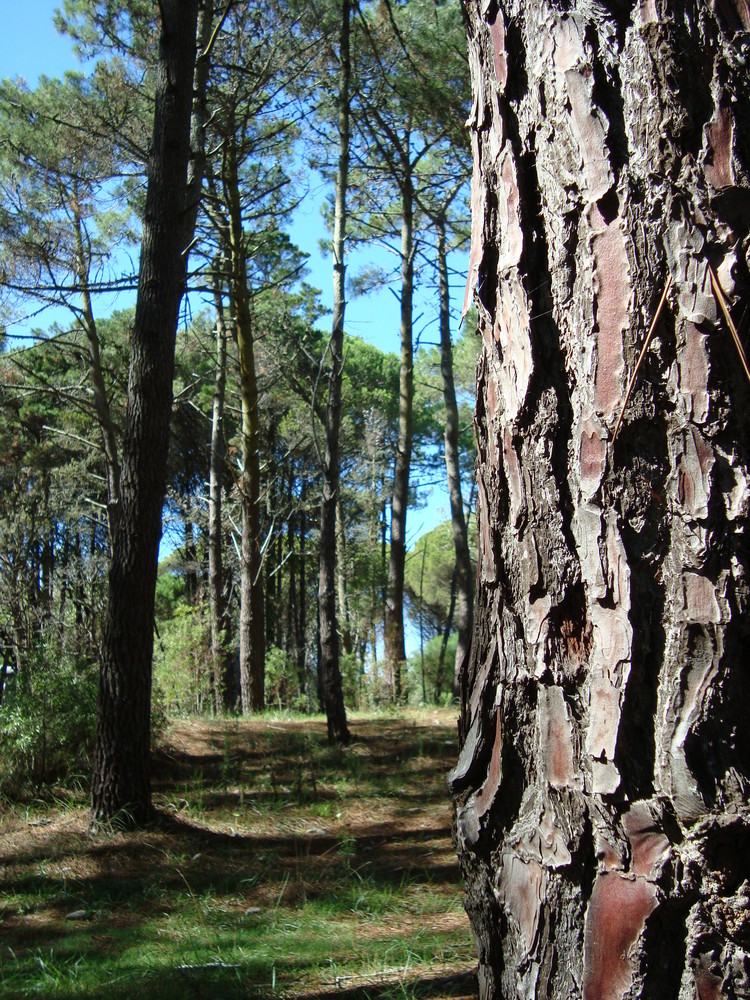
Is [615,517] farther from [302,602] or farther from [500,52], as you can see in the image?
[302,602]

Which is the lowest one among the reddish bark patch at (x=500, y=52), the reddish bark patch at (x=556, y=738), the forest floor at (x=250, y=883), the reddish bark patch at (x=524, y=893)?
the forest floor at (x=250, y=883)

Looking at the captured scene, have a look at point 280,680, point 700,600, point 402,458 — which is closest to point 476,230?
point 700,600

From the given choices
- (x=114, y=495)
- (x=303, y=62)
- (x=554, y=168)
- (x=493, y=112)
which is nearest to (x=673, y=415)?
(x=554, y=168)

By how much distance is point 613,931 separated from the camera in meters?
1.00

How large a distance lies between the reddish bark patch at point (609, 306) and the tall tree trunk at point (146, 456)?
4394 millimetres

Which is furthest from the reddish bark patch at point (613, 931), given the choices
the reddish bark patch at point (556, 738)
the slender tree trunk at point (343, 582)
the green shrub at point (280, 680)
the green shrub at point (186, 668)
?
the slender tree trunk at point (343, 582)

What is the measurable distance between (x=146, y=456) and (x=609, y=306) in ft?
14.6

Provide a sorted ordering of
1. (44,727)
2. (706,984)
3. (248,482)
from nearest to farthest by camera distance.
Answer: (706,984), (44,727), (248,482)

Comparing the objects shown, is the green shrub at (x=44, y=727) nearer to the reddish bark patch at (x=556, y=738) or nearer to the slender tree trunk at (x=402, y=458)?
the reddish bark patch at (x=556, y=738)

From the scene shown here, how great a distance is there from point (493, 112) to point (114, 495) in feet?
37.0

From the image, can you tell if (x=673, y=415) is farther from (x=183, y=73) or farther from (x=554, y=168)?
(x=183, y=73)

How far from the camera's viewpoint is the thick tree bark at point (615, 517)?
96cm

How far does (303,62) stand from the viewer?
912cm

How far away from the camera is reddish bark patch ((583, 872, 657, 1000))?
97 centimetres
